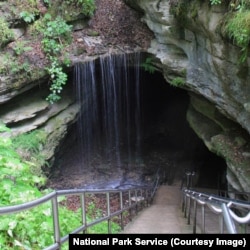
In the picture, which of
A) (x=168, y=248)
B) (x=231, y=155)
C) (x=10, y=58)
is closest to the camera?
(x=168, y=248)

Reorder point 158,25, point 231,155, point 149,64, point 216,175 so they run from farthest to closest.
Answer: point 216,175
point 149,64
point 158,25
point 231,155

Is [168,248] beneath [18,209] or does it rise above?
beneath

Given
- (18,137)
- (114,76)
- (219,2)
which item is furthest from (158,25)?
(18,137)

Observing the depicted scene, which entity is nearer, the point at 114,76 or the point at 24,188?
the point at 24,188

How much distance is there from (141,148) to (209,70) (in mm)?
8511

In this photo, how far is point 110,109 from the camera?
1730 centimetres

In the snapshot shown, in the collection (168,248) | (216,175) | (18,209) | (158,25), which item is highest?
(158,25)

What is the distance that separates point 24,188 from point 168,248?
2.67 meters

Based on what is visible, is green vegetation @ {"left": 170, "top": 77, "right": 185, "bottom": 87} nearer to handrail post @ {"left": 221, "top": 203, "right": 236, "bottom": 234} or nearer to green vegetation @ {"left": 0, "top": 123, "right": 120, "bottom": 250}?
green vegetation @ {"left": 0, "top": 123, "right": 120, "bottom": 250}

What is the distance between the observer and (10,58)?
12.2 meters

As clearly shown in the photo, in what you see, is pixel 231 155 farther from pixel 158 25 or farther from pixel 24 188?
pixel 24 188

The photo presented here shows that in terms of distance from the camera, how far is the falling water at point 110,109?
14.6 meters

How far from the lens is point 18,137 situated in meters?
12.1
